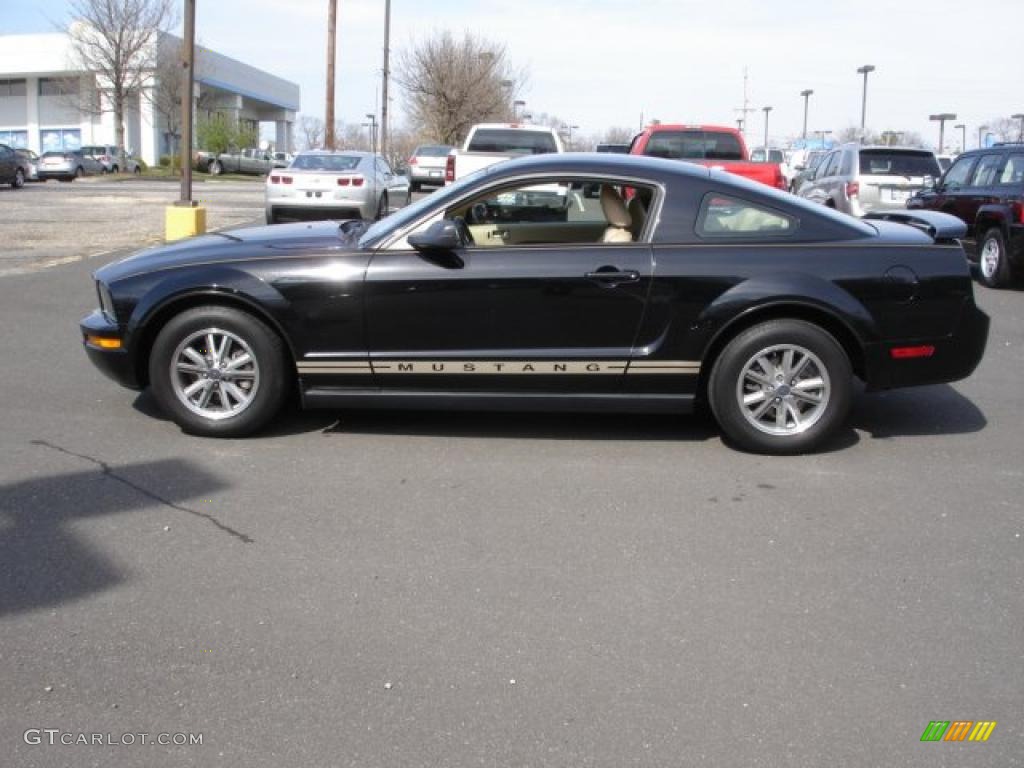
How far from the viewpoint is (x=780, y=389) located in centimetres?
546

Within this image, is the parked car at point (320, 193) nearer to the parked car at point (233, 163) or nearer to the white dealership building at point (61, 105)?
the parked car at point (233, 163)

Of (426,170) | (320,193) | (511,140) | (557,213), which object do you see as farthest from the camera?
(426,170)

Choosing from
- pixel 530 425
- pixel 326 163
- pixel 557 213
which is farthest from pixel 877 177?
pixel 530 425

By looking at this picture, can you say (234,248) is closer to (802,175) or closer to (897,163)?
(897,163)

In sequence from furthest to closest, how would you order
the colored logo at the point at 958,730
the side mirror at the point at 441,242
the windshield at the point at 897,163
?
the windshield at the point at 897,163 < the side mirror at the point at 441,242 < the colored logo at the point at 958,730

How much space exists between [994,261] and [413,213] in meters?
9.13

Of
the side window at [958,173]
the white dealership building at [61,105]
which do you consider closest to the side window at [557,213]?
the side window at [958,173]

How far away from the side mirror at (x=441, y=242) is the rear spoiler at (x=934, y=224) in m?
2.70

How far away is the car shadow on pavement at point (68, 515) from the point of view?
381 centimetres

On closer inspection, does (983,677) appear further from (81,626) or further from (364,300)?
(364,300)

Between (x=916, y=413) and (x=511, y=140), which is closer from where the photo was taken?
(x=916, y=413)

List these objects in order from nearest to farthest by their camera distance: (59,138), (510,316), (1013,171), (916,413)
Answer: (510,316) → (916,413) → (1013,171) → (59,138)

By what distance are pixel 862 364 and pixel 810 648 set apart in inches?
98.4

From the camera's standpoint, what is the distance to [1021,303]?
11102mm
